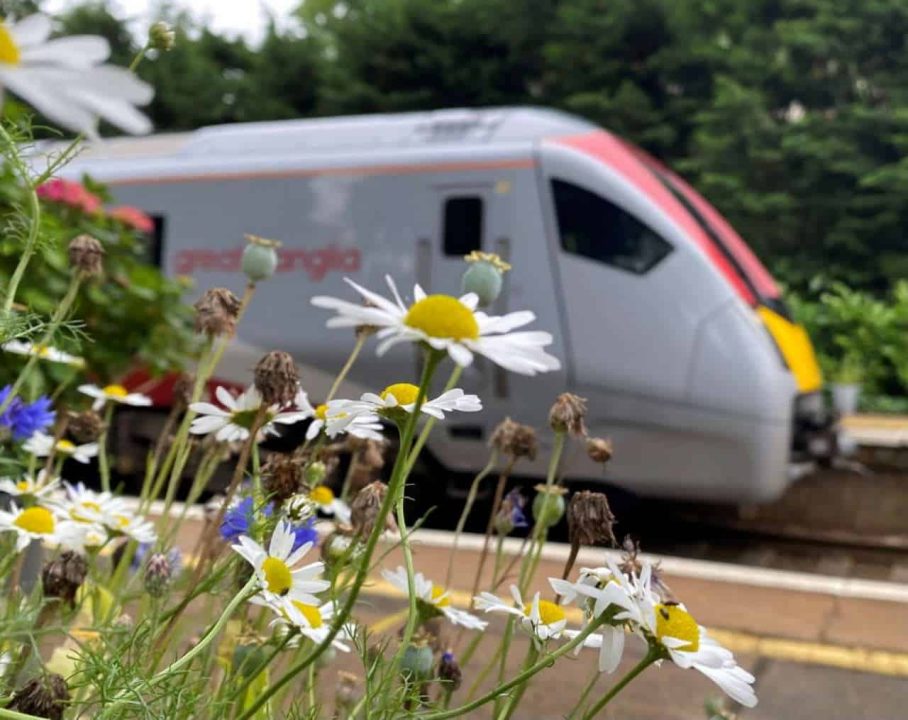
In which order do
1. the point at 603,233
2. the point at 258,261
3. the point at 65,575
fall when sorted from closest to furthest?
1. the point at 65,575
2. the point at 258,261
3. the point at 603,233

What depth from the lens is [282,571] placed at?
0.85 metres

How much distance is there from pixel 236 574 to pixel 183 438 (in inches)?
8.1

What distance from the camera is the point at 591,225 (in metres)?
5.57

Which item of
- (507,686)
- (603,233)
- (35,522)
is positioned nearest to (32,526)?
(35,522)

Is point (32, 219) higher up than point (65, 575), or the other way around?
point (32, 219)

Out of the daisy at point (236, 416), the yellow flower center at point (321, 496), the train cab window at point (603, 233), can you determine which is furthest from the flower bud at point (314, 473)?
the train cab window at point (603, 233)

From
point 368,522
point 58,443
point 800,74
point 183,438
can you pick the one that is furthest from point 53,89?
point 800,74

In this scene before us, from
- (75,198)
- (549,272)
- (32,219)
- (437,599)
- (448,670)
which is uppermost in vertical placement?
(549,272)

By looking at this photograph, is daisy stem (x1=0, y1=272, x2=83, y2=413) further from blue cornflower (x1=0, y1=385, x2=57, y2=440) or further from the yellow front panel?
the yellow front panel

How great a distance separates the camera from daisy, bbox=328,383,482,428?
771 millimetres

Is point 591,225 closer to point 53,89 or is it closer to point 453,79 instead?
point 53,89

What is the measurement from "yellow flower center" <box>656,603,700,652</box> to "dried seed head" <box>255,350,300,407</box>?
417 mm

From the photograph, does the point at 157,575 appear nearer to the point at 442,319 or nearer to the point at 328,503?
the point at 328,503

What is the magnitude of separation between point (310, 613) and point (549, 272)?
480 centimetres
